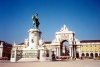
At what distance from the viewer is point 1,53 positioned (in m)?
82.1

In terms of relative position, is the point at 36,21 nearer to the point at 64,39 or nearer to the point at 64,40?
the point at 64,39

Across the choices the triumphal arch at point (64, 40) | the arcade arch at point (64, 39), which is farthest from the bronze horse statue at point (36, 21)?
the arcade arch at point (64, 39)

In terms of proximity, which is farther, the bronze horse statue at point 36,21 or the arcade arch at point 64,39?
the arcade arch at point 64,39

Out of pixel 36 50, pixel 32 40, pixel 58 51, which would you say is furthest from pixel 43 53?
pixel 58 51

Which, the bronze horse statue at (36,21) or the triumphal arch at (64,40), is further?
the triumphal arch at (64,40)

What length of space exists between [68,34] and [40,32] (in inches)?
2196

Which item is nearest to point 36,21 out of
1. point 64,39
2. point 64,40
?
point 64,39

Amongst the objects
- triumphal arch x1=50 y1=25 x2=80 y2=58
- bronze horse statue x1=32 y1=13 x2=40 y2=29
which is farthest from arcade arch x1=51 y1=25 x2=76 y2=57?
bronze horse statue x1=32 y1=13 x2=40 y2=29

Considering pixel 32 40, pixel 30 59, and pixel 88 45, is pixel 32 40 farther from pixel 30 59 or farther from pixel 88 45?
pixel 88 45

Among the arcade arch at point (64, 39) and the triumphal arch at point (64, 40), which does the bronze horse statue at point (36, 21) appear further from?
the arcade arch at point (64, 39)

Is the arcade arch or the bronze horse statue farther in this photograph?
the arcade arch

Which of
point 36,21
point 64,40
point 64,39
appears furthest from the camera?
point 64,40

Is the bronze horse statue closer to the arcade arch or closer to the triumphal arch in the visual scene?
the triumphal arch

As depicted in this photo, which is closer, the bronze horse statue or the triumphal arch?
the bronze horse statue
